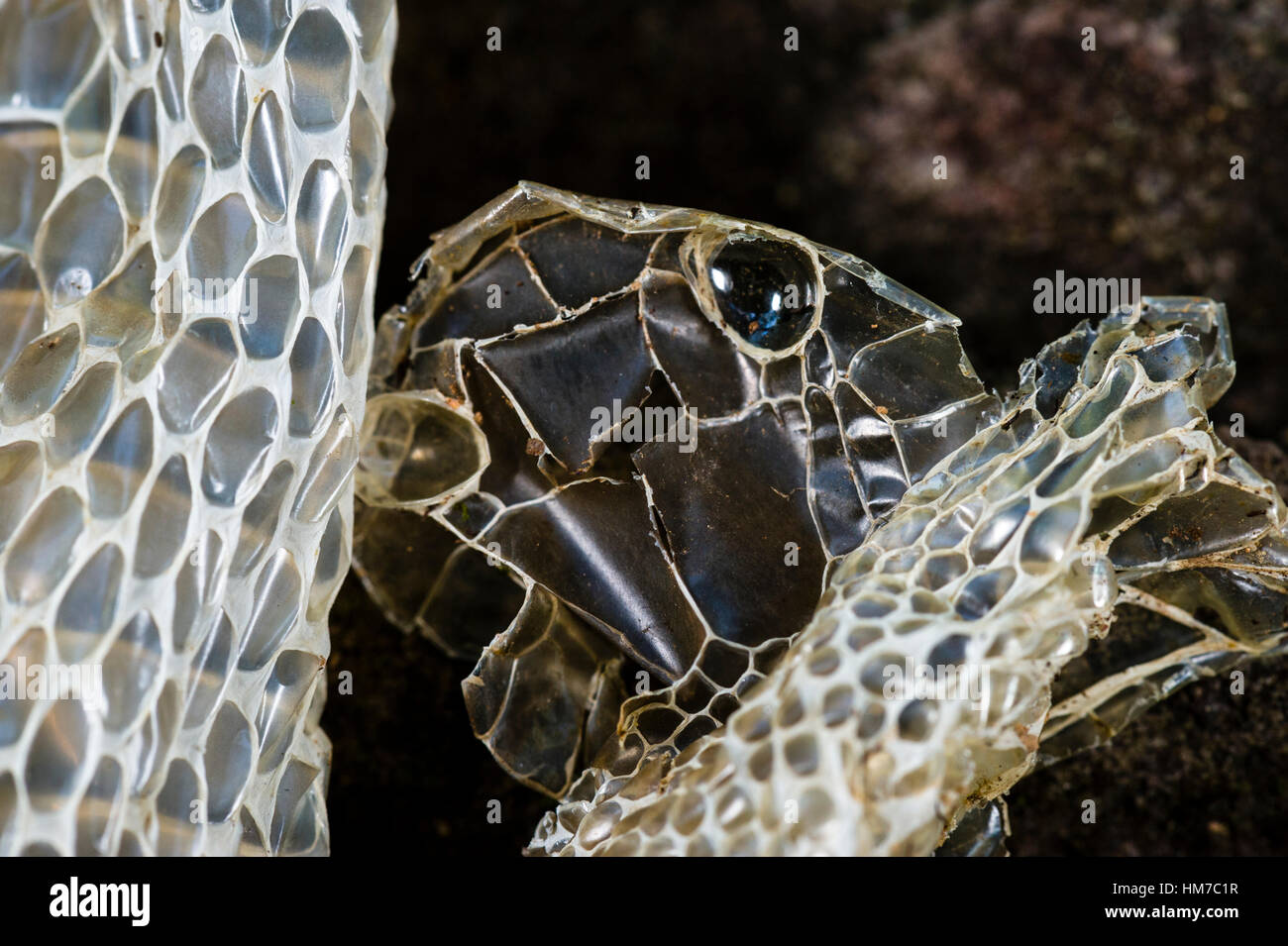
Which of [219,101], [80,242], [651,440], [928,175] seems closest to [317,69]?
[219,101]

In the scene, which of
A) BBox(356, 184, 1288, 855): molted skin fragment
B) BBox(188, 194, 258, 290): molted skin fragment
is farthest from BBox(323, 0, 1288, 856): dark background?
BBox(188, 194, 258, 290): molted skin fragment

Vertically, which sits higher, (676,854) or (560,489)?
(560,489)

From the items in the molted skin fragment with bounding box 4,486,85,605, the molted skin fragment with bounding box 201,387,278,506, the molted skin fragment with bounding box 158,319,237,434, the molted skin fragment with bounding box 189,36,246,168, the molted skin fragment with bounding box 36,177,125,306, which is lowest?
the molted skin fragment with bounding box 4,486,85,605

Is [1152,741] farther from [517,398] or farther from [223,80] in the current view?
[223,80]

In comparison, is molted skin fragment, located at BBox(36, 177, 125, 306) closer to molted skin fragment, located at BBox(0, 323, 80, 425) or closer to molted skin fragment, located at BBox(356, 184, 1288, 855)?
molted skin fragment, located at BBox(0, 323, 80, 425)

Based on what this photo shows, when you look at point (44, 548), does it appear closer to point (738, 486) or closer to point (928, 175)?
point (738, 486)

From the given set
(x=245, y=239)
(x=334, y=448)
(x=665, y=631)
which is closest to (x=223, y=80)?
(x=245, y=239)
